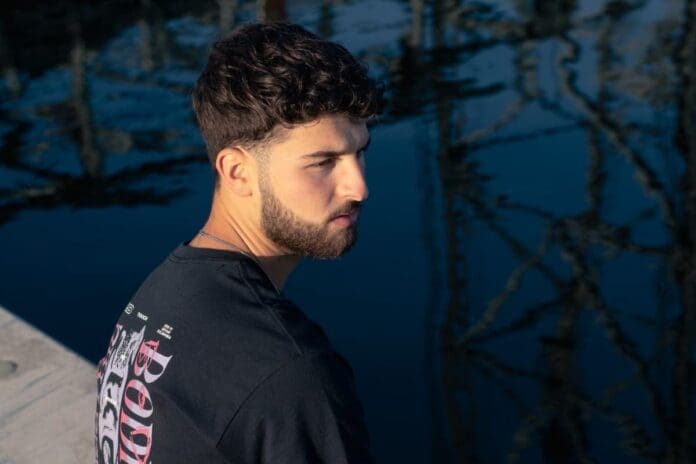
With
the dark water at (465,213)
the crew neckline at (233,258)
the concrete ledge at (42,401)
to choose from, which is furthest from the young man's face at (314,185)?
the dark water at (465,213)

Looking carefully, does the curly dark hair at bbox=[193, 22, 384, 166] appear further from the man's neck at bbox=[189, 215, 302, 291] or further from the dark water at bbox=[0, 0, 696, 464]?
the dark water at bbox=[0, 0, 696, 464]

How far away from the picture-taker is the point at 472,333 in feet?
14.8

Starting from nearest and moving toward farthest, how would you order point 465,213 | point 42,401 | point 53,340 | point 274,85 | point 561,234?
point 274,85 < point 42,401 < point 53,340 < point 561,234 < point 465,213

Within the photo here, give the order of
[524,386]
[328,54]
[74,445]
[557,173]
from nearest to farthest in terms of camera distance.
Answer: [328,54], [74,445], [524,386], [557,173]

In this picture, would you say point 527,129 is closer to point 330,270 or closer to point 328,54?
point 330,270

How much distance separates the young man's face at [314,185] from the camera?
1893 millimetres

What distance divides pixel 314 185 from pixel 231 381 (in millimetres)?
477

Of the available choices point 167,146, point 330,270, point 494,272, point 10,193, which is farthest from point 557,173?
point 10,193

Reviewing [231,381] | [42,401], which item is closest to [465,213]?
[42,401]

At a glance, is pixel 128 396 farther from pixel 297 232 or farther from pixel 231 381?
pixel 297 232

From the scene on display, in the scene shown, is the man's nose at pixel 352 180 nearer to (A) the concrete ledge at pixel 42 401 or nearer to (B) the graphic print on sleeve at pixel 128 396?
(B) the graphic print on sleeve at pixel 128 396

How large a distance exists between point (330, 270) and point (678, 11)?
5.81 meters

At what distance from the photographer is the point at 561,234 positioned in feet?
17.5

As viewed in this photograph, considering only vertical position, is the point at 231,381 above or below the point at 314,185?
below
